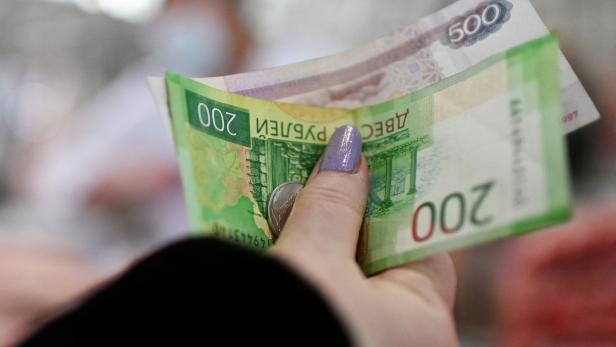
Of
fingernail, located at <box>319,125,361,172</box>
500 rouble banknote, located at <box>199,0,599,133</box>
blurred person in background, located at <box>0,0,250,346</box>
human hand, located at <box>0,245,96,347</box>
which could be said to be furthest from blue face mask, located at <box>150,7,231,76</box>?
fingernail, located at <box>319,125,361,172</box>

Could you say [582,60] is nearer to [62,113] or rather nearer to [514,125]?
[514,125]

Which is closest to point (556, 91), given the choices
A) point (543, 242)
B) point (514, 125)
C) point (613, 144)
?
point (514, 125)

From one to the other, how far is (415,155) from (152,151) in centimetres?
162

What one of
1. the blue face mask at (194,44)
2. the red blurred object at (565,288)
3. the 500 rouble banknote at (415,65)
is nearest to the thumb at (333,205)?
the 500 rouble banknote at (415,65)

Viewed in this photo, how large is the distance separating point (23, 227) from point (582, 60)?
1665mm

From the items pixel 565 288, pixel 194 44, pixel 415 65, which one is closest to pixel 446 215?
pixel 415 65

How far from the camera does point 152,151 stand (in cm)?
216

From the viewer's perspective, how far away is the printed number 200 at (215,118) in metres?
0.67

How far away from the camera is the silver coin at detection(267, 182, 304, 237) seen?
2.20ft

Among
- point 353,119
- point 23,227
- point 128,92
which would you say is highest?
point 128,92

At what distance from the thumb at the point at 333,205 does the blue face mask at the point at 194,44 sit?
191 centimetres

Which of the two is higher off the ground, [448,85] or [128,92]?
[128,92]

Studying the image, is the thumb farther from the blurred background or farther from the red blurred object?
the red blurred object

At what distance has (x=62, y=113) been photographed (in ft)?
8.50
